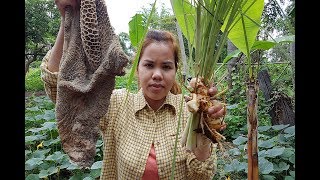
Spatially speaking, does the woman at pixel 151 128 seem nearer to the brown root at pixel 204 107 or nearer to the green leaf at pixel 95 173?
the brown root at pixel 204 107

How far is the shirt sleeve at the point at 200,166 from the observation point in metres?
1.09

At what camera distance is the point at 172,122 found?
47.5 inches

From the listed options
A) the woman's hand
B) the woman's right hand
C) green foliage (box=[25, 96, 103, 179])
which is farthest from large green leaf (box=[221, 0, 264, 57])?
green foliage (box=[25, 96, 103, 179])

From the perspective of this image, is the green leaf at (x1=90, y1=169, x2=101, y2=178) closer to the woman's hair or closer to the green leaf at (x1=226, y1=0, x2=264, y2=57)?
the woman's hair

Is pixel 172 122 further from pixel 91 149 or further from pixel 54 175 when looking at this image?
pixel 54 175

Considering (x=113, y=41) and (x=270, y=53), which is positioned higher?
(x=270, y=53)

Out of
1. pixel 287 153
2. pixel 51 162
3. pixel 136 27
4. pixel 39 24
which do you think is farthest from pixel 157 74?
pixel 39 24

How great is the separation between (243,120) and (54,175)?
78.2 inches

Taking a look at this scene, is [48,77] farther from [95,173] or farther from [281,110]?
[281,110]

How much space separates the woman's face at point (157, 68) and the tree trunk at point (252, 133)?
0.84 feet

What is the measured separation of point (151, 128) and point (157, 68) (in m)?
0.23
